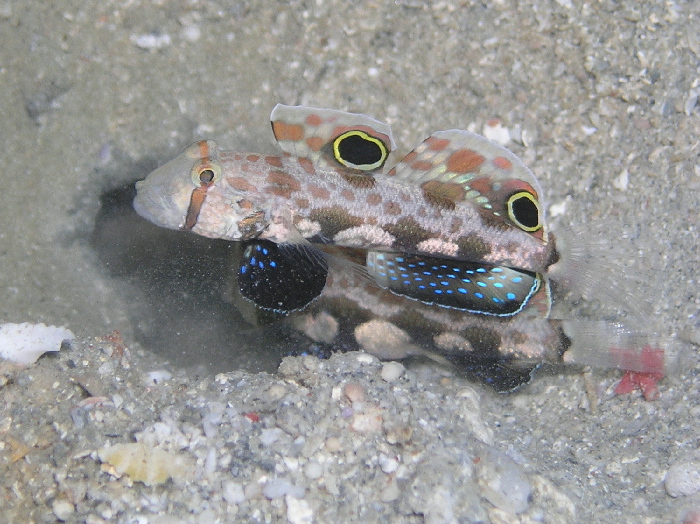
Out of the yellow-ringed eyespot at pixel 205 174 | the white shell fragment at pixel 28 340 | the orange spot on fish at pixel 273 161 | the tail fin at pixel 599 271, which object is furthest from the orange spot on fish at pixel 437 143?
the white shell fragment at pixel 28 340

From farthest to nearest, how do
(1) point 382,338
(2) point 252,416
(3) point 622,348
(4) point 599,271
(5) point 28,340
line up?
1. (1) point 382,338
2. (3) point 622,348
3. (4) point 599,271
4. (5) point 28,340
5. (2) point 252,416

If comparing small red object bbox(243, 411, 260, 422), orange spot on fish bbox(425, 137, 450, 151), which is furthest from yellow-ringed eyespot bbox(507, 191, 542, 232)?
small red object bbox(243, 411, 260, 422)

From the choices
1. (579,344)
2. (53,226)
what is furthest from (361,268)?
(53,226)

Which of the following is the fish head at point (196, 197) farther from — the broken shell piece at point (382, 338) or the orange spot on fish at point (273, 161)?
the broken shell piece at point (382, 338)

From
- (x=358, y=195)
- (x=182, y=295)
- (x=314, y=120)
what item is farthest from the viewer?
(x=182, y=295)

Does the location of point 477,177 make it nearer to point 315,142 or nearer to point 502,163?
point 502,163

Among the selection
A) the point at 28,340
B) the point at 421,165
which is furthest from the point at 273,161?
the point at 28,340

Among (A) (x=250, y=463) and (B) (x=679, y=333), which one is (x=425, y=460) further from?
(B) (x=679, y=333)
